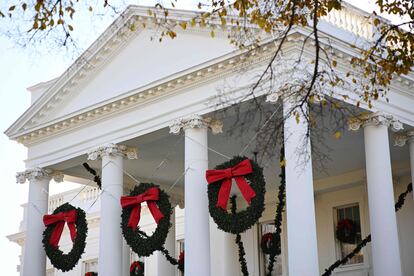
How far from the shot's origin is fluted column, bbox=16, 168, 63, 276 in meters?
25.1

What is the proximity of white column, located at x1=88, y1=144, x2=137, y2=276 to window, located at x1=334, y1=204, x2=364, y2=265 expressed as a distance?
7.75 m

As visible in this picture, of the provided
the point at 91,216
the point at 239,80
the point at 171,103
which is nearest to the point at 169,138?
the point at 171,103

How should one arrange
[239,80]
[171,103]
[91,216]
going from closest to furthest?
[239,80] < [171,103] < [91,216]

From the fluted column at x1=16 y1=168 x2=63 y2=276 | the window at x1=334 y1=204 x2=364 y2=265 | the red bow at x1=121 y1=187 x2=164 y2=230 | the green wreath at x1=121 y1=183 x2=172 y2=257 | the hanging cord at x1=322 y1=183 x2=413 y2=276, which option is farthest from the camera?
the window at x1=334 y1=204 x2=364 y2=265

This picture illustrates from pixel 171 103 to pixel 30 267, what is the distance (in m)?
6.99

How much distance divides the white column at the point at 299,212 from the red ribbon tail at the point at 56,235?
A: 835 cm

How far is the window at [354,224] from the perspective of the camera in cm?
2671

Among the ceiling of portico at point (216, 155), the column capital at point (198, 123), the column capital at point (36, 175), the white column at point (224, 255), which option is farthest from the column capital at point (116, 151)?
the white column at point (224, 255)

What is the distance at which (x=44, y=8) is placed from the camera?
40.4 feet

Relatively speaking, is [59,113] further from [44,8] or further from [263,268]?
[44,8]

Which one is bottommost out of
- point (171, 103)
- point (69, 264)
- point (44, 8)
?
point (69, 264)

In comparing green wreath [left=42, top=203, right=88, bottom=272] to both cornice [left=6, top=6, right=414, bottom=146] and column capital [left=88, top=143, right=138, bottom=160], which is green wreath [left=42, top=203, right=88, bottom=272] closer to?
column capital [left=88, top=143, right=138, bottom=160]

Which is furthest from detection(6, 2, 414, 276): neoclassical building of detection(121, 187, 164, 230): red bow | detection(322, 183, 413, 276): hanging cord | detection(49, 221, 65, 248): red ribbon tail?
detection(49, 221, 65, 248): red ribbon tail

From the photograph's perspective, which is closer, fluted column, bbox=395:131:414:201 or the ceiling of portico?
fluted column, bbox=395:131:414:201
